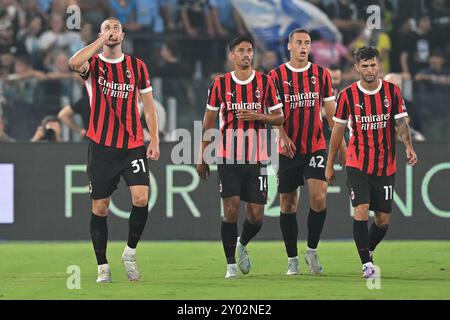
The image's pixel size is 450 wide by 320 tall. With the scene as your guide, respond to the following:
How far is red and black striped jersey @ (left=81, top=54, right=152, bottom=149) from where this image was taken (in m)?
10.3

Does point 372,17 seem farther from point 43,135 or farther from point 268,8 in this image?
point 43,135

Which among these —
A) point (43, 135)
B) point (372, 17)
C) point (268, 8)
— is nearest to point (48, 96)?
point (43, 135)

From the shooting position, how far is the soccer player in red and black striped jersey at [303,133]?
11.2 metres

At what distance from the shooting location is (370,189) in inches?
423

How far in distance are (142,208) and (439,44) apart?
951 centimetres

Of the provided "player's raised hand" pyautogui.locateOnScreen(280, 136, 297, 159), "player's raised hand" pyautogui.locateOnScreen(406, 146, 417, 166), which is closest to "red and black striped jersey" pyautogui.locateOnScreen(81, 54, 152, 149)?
"player's raised hand" pyautogui.locateOnScreen(280, 136, 297, 159)

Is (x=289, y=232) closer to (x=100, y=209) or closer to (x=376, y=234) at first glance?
(x=376, y=234)

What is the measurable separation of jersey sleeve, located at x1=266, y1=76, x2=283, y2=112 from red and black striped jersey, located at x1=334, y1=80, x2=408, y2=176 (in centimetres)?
51

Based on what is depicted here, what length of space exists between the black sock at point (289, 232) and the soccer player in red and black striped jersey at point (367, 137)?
77 cm

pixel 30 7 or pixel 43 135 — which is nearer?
pixel 43 135

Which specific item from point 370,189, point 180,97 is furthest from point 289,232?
point 180,97

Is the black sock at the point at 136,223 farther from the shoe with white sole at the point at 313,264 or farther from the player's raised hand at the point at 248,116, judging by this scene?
the shoe with white sole at the point at 313,264

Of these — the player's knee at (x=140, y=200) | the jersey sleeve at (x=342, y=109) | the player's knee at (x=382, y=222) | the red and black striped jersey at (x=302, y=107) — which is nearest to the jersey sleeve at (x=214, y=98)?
the red and black striped jersey at (x=302, y=107)

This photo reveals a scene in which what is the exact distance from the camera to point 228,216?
11000 millimetres
